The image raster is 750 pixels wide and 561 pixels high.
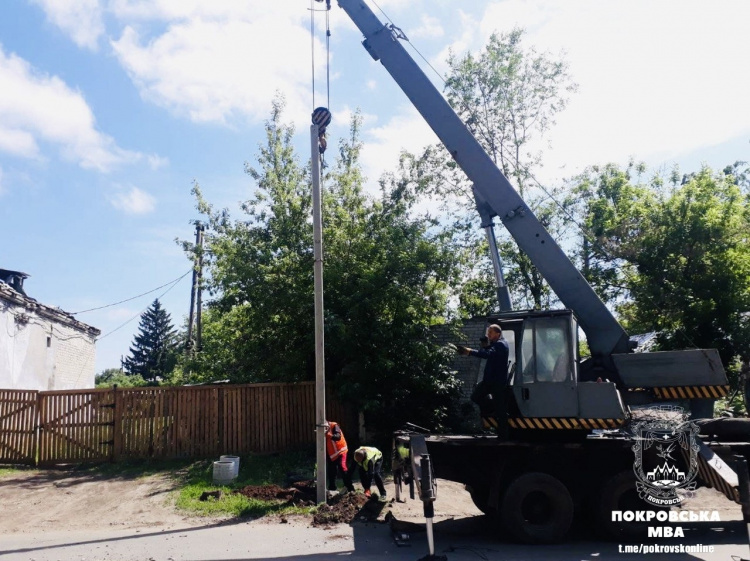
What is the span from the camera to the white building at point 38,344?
60.0 ft

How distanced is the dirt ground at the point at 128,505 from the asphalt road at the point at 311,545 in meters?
0.45

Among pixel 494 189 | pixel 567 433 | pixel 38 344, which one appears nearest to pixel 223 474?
pixel 567 433

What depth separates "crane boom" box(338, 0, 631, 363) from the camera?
9.55 m

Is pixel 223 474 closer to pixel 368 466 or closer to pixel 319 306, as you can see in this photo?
pixel 368 466

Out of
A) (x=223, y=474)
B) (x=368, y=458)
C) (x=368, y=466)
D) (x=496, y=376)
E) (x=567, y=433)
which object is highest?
(x=496, y=376)

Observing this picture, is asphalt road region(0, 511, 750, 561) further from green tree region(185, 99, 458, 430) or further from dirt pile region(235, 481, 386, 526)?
green tree region(185, 99, 458, 430)

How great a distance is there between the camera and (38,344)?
66.8 ft

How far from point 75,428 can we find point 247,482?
5218 mm

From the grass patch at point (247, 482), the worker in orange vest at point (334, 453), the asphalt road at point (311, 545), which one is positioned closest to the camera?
the asphalt road at point (311, 545)

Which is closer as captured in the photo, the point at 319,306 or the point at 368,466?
the point at 319,306

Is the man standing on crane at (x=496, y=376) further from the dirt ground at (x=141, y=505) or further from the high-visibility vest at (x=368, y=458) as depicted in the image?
the high-visibility vest at (x=368, y=458)

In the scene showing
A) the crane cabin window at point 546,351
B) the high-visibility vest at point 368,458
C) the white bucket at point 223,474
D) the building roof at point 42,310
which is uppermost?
the building roof at point 42,310

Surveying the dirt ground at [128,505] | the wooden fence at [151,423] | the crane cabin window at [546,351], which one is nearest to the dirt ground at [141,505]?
the dirt ground at [128,505]

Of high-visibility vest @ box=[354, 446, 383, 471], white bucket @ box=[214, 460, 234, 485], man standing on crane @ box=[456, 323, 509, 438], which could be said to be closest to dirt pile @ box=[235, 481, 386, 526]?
high-visibility vest @ box=[354, 446, 383, 471]
